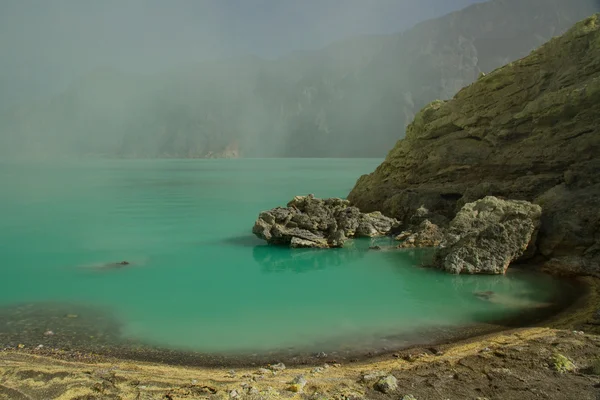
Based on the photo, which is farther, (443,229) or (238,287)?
(443,229)

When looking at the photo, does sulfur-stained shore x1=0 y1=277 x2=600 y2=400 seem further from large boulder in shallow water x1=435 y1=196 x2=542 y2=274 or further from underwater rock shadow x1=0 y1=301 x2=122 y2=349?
large boulder in shallow water x1=435 y1=196 x2=542 y2=274

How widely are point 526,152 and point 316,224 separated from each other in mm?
7923

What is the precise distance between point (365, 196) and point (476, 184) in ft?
18.9

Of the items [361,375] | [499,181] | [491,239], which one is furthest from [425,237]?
[361,375]

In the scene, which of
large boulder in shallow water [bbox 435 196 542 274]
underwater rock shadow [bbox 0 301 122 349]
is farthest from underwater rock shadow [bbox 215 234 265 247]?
underwater rock shadow [bbox 0 301 122 349]

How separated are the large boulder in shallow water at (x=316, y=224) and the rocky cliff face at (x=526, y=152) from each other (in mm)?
1813

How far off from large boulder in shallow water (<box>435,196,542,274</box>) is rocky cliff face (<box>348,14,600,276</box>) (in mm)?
857

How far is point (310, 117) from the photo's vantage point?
15062 cm

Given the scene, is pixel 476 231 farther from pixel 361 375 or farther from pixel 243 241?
pixel 243 241

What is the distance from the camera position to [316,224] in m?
16.6

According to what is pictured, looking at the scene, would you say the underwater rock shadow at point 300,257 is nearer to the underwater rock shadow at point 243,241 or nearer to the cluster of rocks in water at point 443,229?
the cluster of rocks in water at point 443,229

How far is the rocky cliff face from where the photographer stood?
12.5m

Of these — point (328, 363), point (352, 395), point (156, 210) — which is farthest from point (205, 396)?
point (156, 210)

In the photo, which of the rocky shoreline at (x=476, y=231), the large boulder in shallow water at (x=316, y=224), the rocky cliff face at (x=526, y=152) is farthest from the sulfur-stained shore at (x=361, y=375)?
the large boulder in shallow water at (x=316, y=224)
